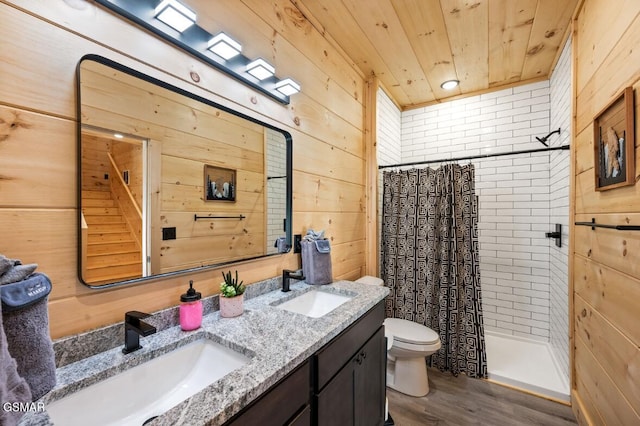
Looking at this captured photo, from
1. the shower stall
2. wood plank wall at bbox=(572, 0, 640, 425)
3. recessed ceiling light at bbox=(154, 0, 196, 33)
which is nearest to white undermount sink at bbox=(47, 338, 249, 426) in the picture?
recessed ceiling light at bbox=(154, 0, 196, 33)

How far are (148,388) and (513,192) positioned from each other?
10.9 feet

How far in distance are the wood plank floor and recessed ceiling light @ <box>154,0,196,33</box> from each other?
245 centimetres

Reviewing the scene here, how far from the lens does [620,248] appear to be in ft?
4.03

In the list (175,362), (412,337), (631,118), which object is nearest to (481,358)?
(412,337)

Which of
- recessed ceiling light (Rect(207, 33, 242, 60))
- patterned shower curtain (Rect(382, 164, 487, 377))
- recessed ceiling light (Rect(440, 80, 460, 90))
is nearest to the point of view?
recessed ceiling light (Rect(207, 33, 242, 60))

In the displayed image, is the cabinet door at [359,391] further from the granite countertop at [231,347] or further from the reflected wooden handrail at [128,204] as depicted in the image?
the reflected wooden handrail at [128,204]

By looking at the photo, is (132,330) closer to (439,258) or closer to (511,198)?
(439,258)

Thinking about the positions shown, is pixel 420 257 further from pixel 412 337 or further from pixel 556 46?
pixel 556 46

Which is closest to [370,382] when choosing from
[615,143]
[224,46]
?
[615,143]

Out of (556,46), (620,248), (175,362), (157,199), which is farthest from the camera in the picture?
(556,46)

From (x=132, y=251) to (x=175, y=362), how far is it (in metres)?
0.41

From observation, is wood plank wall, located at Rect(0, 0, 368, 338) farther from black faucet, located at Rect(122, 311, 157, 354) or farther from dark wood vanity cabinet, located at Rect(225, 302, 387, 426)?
dark wood vanity cabinet, located at Rect(225, 302, 387, 426)

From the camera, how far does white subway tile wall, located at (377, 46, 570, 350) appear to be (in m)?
2.68

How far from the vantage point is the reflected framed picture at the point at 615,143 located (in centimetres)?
113
